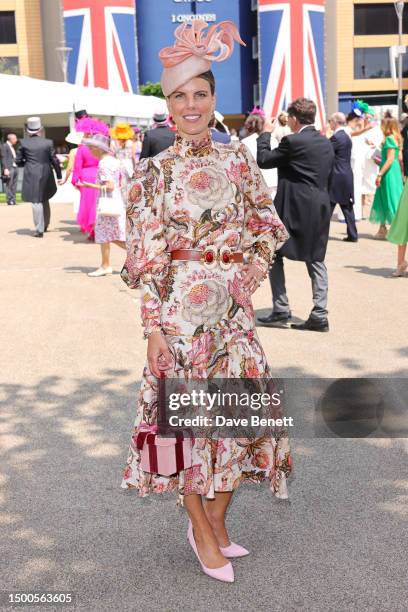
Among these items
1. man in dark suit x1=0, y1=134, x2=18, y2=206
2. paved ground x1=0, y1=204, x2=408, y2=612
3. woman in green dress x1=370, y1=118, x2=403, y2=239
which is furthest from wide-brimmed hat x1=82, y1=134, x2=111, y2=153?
man in dark suit x1=0, y1=134, x2=18, y2=206

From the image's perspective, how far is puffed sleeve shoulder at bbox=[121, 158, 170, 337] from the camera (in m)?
3.00

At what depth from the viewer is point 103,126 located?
34.4 ft

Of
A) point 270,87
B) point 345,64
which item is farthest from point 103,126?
point 345,64

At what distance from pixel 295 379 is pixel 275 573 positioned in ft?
8.56

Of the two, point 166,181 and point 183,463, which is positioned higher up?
point 166,181

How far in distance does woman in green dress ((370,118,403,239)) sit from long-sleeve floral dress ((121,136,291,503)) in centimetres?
974

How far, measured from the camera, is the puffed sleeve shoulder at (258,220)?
3154mm

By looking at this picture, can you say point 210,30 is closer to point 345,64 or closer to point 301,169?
point 301,169

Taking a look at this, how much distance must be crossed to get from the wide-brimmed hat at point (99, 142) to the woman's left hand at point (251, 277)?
7145 millimetres

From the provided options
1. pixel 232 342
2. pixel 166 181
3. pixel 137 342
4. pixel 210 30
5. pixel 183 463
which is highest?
pixel 210 30

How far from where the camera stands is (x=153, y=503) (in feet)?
12.7

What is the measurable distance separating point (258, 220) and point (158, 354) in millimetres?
676

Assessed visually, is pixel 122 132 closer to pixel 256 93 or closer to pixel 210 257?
pixel 210 257

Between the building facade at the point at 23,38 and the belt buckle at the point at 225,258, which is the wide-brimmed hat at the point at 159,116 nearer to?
the belt buckle at the point at 225,258
